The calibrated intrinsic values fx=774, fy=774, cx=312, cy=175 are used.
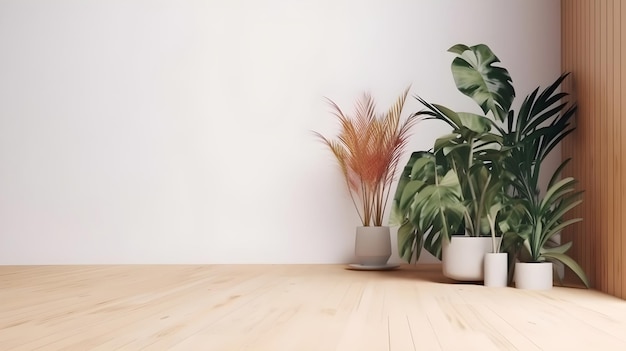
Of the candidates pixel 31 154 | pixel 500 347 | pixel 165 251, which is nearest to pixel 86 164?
pixel 31 154

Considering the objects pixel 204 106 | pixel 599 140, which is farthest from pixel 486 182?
pixel 204 106

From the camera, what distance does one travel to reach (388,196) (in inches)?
177

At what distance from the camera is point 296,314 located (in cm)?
235

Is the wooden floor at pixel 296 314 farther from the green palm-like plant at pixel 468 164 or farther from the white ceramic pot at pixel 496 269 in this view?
the green palm-like plant at pixel 468 164

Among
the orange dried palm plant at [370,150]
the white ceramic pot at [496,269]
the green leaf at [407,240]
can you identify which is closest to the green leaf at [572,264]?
the white ceramic pot at [496,269]

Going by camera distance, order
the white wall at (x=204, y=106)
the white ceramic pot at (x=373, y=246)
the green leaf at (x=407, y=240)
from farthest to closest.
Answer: the white wall at (x=204, y=106)
the white ceramic pot at (x=373, y=246)
the green leaf at (x=407, y=240)

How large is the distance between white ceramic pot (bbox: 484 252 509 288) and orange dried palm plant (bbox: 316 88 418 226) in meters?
1.01

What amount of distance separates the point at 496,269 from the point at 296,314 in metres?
1.28

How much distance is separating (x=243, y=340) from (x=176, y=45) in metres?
3.15

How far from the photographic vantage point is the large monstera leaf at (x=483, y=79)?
346cm

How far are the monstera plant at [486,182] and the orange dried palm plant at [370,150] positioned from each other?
644 mm

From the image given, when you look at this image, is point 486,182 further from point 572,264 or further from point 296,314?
point 296,314

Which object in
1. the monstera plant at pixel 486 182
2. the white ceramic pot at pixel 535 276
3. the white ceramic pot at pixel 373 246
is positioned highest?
the monstera plant at pixel 486 182

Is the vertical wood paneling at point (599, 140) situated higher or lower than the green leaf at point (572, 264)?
higher
